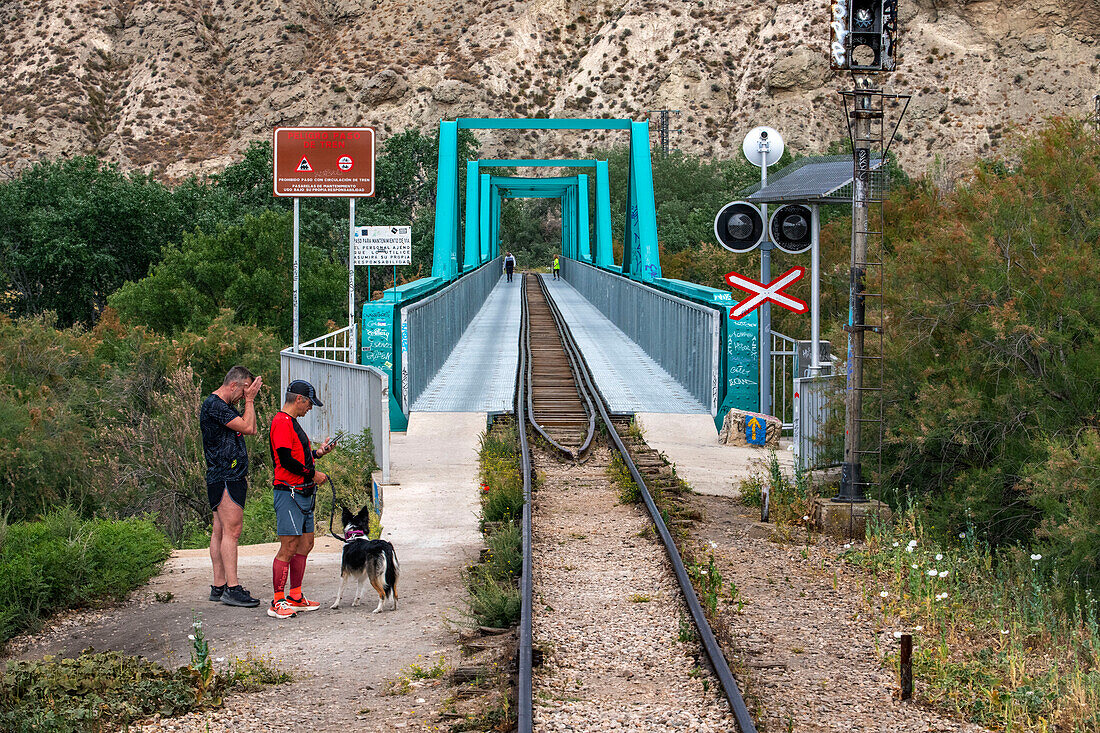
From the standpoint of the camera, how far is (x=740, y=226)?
583 inches

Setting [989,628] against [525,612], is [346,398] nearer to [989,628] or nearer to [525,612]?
[525,612]

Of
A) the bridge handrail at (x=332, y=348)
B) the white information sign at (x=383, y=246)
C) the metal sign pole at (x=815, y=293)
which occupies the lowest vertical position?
the bridge handrail at (x=332, y=348)

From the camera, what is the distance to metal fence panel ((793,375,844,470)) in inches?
478

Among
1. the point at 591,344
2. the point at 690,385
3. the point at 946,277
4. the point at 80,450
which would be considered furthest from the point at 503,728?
the point at 591,344

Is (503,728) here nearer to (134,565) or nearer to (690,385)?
(134,565)

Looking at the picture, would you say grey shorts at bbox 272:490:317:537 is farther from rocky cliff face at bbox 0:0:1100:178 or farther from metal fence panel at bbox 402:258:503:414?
rocky cliff face at bbox 0:0:1100:178

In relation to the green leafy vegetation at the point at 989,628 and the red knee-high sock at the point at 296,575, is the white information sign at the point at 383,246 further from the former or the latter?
the red knee-high sock at the point at 296,575

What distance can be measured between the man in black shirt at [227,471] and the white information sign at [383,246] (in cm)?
1799

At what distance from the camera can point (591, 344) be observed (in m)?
25.5

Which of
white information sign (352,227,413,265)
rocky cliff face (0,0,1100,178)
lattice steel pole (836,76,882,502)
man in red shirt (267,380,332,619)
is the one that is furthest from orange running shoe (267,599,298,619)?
rocky cliff face (0,0,1100,178)

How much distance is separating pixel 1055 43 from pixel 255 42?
67.1 m

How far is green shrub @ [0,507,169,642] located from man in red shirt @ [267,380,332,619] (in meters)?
1.39

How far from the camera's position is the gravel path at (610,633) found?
5.61 metres

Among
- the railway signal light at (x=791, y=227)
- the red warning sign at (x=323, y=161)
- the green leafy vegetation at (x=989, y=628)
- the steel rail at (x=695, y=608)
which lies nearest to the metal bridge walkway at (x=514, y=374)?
the steel rail at (x=695, y=608)
